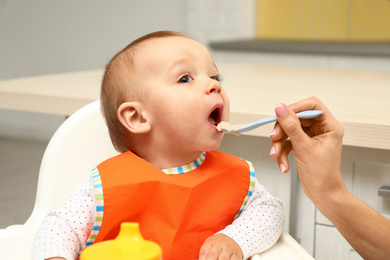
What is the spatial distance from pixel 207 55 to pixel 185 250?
293mm

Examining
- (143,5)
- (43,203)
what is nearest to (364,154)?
(43,203)

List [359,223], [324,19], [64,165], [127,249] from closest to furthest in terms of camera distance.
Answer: [127,249]
[359,223]
[64,165]
[324,19]

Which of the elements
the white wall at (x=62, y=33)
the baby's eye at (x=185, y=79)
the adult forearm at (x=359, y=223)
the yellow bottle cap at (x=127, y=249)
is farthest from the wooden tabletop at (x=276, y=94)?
the white wall at (x=62, y=33)

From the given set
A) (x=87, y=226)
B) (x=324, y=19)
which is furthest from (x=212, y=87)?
(x=324, y=19)

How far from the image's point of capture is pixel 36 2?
3896 mm

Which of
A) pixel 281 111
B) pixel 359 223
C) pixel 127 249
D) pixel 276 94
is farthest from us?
pixel 276 94

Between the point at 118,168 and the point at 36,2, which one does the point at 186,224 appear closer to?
the point at 118,168

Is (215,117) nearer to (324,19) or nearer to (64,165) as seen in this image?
(64,165)

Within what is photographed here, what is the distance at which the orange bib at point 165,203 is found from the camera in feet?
2.46

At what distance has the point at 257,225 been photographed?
2.68 ft

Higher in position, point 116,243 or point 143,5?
point 116,243

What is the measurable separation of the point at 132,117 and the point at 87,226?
0.56 ft

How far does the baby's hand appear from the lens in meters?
0.74

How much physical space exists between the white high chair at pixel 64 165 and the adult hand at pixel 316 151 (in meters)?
0.13
